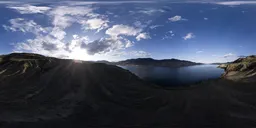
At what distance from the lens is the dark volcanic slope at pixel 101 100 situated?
55.4 m

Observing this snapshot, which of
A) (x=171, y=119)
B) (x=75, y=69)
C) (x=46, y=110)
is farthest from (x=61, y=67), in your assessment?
(x=171, y=119)

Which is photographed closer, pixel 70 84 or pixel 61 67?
pixel 70 84

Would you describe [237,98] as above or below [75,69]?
below

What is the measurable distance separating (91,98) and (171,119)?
2602 centimetres

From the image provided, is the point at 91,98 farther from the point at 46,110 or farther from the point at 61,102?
the point at 46,110

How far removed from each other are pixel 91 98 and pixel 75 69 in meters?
27.0

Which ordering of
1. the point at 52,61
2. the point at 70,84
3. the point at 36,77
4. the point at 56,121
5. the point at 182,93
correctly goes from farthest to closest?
the point at 52,61 < the point at 36,77 < the point at 70,84 < the point at 182,93 < the point at 56,121

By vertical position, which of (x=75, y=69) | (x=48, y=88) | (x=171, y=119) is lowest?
(x=171, y=119)

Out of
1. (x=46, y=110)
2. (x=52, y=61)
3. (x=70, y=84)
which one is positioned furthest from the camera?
(x=52, y=61)

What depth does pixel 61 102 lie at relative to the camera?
72188 millimetres

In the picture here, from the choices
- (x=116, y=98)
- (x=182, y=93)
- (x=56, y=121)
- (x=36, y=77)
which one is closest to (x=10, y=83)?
(x=36, y=77)

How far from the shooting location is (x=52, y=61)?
107 metres

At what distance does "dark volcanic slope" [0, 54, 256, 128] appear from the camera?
55375mm

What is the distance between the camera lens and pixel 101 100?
2906 inches
